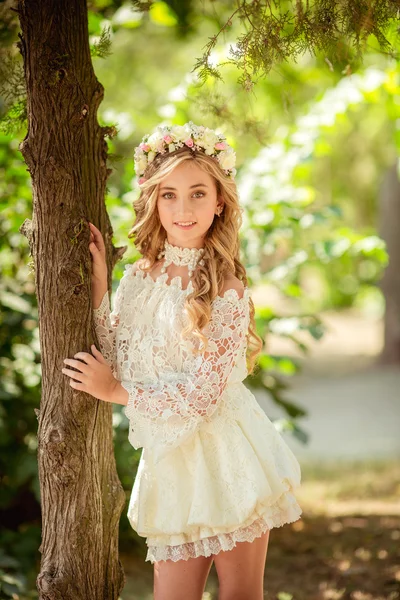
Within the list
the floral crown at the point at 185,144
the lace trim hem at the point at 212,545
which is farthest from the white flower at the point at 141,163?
the lace trim hem at the point at 212,545

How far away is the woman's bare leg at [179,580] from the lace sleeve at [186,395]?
0.40 m

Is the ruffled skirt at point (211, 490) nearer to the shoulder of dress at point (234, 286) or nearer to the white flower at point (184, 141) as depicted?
the shoulder of dress at point (234, 286)

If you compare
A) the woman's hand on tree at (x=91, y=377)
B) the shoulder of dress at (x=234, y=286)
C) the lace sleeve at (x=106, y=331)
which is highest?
the shoulder of dress at (x=234, y=286)

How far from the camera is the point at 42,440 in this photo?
2.55 meters

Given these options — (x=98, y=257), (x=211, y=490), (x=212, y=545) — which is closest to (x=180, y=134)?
(x=98, y=257)

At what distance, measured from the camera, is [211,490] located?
2529 mm

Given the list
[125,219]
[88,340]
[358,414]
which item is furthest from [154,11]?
[358,414]

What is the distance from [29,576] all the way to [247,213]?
2.43 meters

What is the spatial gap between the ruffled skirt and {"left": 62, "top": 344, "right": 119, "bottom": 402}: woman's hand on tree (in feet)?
0.84

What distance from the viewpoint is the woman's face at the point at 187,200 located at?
261 cm

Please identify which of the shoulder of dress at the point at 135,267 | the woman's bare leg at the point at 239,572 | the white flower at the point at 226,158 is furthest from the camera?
the shoulder of dress at the point at 135,267

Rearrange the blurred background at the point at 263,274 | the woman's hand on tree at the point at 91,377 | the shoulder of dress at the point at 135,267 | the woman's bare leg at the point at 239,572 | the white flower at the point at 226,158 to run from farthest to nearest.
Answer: the blurred background at the point at 263,274 < the shoulder of dress at the point at 135,267 < the white flower at the point at 226,158 < the woman's bare leg at the point at 239,572 < the woman's hand on tree at the point at 91,377

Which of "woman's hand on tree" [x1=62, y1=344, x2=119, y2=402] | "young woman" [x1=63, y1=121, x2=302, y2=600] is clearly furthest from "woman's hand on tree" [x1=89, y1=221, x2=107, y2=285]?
"woman's hand on tree" [x1=62, y1=344, x2=119, y2=402]

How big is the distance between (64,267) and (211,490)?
883mm
